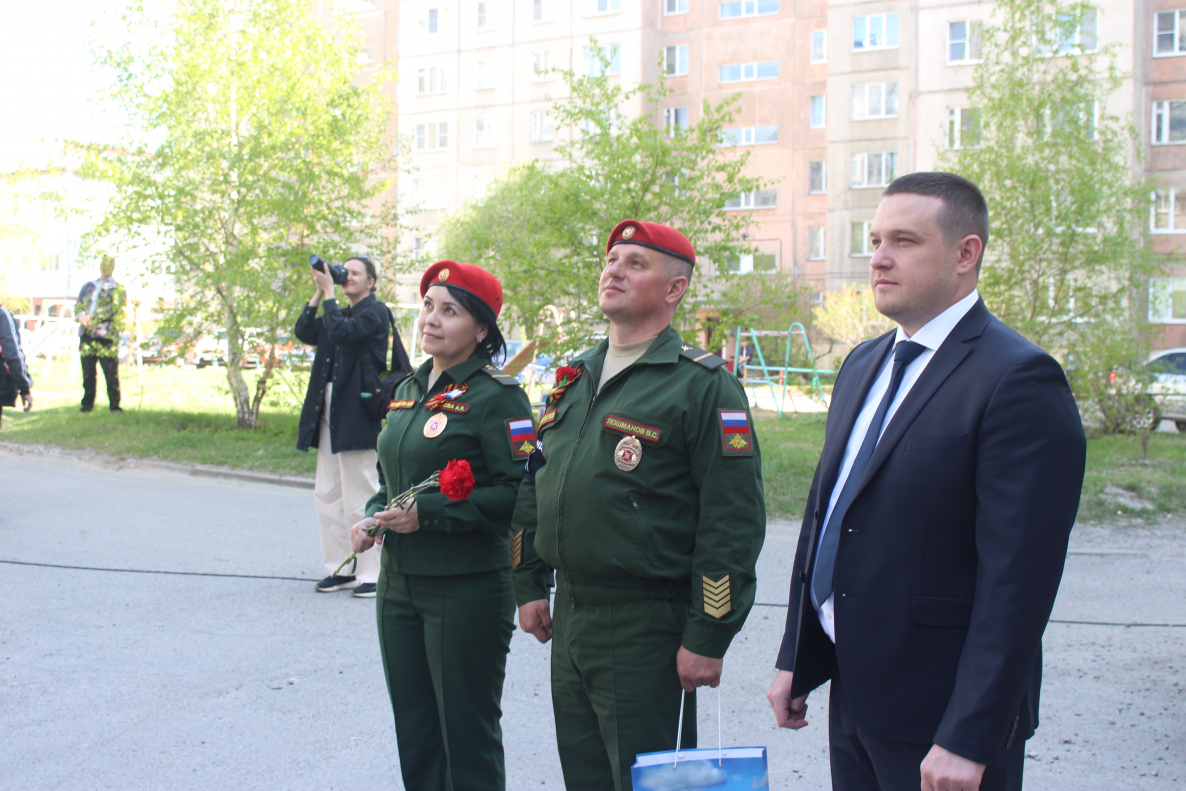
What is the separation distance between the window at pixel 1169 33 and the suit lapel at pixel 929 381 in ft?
142

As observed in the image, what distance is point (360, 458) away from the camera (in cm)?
651

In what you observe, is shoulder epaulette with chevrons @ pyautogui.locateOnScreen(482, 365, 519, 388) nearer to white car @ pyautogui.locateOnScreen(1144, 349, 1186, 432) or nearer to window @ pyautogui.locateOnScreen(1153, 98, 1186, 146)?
white car @ pyautogui.locateOnScreen(1144, 349, 1186, 432)

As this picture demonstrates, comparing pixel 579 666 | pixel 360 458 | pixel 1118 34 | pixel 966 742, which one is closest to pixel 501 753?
pixel 579 666

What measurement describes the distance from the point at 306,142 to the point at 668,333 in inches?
476

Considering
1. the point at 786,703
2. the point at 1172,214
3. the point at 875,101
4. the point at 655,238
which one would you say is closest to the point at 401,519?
the point at 655,238

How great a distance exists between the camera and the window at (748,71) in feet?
152

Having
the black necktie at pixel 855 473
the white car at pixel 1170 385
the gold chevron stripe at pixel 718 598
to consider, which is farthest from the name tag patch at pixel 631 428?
the white car at pixel 1170 385

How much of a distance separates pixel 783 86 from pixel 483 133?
50.5ft

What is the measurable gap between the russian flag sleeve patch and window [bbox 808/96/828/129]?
46034 millimetres

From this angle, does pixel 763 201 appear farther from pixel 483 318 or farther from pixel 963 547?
pixel 963 547

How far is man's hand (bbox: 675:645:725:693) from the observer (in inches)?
104

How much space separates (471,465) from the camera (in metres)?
3.45

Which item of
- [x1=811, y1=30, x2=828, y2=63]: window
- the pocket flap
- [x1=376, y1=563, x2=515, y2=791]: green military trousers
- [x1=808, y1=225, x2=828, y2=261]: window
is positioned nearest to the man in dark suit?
the pocket flap

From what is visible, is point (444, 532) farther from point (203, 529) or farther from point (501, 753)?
point (203, 529)
